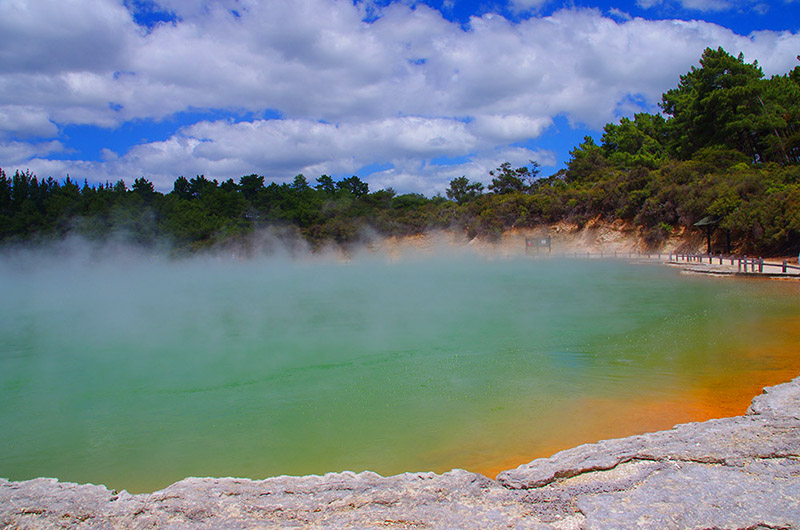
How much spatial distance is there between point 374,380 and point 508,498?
12.9 ft

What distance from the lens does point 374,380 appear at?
6.93 metres

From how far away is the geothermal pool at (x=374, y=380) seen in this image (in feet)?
15.8

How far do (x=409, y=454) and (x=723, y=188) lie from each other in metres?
27.5

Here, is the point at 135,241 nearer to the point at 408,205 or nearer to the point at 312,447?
the point at 408,205

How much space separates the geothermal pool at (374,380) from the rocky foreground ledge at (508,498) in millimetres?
1020

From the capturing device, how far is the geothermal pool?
481 centimetres

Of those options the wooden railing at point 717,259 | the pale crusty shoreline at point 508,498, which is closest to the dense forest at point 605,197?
the wooden railing at point 717,259

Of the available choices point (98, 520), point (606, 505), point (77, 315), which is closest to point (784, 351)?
point (606, 505)

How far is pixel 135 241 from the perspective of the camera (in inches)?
1629

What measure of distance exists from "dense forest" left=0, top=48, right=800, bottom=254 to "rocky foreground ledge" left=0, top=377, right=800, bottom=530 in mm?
21748

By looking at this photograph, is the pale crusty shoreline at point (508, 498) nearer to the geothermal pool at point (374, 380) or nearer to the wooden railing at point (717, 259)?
the geothermal pool at point (374, 380)

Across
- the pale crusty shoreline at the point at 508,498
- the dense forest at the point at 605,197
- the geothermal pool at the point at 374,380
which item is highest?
the dense forest at the point at 605,197

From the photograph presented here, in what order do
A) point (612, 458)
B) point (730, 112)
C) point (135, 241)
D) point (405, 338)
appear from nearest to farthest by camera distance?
1. point (612, 458)
2. point (405, 338)
3. point (730, 112)
4. point (135, 241)

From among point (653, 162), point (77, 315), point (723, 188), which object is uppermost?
point (653, 162)
